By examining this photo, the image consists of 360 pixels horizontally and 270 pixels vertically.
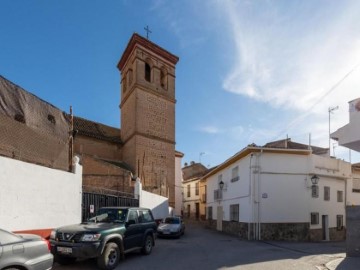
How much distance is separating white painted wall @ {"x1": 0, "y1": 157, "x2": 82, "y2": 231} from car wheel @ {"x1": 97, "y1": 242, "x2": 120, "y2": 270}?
2509 millimetres

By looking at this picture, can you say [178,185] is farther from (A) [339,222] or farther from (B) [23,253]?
(B) [23,253]

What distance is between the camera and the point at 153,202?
86.7 feet

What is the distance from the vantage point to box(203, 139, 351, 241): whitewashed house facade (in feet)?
69.1

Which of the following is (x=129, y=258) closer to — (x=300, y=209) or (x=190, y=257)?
(x=190, y=257)

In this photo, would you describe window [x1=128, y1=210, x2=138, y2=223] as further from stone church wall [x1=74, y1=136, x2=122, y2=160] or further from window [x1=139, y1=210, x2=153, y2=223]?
stone church wall [x1=74, y1=136, x2=122, y2=160]

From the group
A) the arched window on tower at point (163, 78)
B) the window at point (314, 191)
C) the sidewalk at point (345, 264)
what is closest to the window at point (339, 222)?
the window at point (314, 191)

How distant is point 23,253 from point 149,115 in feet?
95.0

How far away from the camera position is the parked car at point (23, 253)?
5.68 m

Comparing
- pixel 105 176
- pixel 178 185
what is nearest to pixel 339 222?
pixel 105 176

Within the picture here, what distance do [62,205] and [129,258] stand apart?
9.53 ft

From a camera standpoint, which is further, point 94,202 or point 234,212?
point 234,212

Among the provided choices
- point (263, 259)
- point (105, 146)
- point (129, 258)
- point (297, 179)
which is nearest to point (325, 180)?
point (297, 179)

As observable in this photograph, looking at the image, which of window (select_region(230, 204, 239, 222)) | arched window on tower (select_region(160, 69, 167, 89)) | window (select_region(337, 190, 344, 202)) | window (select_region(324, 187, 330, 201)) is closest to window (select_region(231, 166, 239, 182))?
window (select_region(230, 204, 239, 222))

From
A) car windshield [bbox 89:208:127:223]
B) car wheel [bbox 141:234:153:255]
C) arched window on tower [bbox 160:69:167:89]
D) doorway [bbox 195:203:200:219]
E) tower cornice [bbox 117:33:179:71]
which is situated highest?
tower cornice [bbox 117:33:179:71]
